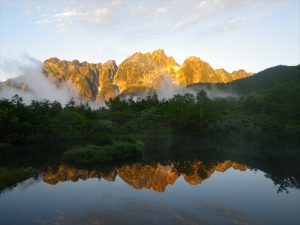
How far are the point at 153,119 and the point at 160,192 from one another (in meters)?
72.5

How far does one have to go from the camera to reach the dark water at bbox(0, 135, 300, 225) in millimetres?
22969

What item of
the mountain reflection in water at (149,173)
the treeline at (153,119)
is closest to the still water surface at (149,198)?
the mountain reflection in water at (149,173)

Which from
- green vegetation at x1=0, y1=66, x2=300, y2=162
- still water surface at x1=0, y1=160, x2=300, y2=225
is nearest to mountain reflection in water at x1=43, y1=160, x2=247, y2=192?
still water surface at x1=0, y1=160, x2=300, y2=225

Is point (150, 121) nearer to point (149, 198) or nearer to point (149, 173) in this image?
point (149, 173)

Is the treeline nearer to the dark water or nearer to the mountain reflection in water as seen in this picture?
the mountain reflection in water

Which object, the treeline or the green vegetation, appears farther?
the treeline

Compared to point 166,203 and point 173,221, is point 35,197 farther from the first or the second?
point 173,221

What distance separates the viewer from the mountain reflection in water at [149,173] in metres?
35.0

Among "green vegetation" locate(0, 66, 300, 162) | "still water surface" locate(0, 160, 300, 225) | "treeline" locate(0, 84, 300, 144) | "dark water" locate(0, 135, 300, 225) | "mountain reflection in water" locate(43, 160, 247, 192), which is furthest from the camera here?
"treeline" locate(0, 84, 300, 144)

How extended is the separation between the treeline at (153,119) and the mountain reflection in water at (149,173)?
13.4 metres

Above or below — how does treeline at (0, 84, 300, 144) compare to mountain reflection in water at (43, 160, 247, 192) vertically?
above

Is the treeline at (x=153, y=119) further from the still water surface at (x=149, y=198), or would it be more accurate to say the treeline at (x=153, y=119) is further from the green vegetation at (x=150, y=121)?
the still water surface at (x=149, y=198)

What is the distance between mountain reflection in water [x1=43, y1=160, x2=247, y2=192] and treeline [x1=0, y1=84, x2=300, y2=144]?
1335cm

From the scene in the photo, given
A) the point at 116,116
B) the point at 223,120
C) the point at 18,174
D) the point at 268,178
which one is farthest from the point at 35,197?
the point at 223,120
